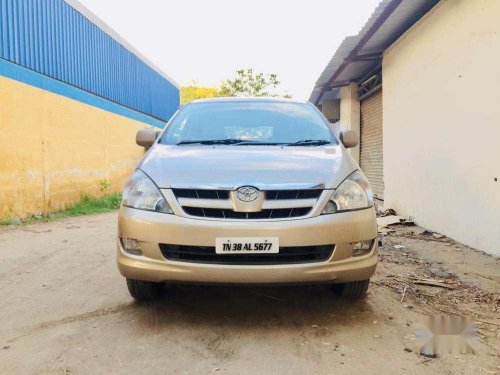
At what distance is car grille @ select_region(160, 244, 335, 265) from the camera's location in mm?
2770

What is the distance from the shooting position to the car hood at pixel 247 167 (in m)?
2.87

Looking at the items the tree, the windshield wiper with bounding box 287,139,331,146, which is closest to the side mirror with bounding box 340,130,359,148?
the windshield wiper with bounding box 287,139,331,146

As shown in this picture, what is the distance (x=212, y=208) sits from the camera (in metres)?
2.79

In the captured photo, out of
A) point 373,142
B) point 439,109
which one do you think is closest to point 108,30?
point 373,142

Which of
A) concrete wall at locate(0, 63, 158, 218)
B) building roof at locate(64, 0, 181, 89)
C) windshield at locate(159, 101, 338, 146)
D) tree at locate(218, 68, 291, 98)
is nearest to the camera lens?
windshield at locate(159, 101, 338, 146)

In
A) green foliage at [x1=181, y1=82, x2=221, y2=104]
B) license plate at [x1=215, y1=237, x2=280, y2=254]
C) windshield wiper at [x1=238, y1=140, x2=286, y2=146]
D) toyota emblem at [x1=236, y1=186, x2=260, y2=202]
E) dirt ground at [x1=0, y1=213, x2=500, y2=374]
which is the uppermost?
green foliage at [x1=181, y1=82, x2=221, y2=104]

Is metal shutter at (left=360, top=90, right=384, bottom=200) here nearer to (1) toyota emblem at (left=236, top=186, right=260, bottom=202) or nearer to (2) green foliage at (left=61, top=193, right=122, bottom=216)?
(2) green foliage at (left=61, top=193, right=122, bottom=216)

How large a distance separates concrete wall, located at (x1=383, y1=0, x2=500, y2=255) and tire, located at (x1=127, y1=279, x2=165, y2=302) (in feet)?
11.8

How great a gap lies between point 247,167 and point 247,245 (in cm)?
55

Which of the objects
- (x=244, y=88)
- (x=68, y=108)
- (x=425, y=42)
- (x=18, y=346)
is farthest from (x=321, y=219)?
(x=244, y=88)

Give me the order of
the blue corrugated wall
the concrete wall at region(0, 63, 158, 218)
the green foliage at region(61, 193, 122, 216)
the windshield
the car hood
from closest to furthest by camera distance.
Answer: the car hood
the windshield
the concrete wall at region(0, 63, 158, 218)
the blue corrugated wall
the green foliage at region(61, 193, 122, 216)

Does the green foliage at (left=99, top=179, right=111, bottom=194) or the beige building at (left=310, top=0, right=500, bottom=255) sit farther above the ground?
the beige building at (left=310, top=0, right=500, bottom=255)

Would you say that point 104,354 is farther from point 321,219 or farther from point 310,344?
point 321,219

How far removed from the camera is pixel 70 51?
1163cm
